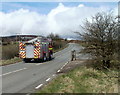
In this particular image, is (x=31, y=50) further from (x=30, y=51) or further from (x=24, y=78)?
(x=24, y=78)

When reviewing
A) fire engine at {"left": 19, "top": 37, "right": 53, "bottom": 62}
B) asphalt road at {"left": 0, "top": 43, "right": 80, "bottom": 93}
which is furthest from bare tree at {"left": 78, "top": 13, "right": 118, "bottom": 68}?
fire engine at {"left": 19, "top": 37, "right": 53, "bottom": 62}

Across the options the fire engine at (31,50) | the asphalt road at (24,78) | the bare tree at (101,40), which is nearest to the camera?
the asphalt road at (24,78)

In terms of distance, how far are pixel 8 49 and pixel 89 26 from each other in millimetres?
21427

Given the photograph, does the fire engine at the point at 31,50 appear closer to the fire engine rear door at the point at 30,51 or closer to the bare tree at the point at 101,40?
the fire engine rear door at the point at 30,51

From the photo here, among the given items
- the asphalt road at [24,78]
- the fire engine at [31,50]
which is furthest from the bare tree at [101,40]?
the fire engine at [31,50]

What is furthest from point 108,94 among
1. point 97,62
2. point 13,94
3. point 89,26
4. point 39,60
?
point 39,60

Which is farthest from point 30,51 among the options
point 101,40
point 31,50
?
point 101,40

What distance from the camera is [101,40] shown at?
52.1 ft

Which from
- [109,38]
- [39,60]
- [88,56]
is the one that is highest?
[109,38]

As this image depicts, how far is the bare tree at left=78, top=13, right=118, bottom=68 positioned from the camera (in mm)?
15406

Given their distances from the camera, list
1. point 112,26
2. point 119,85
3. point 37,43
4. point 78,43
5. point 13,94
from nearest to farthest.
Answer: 1. point 13,94
2. point 119,85
3. point 112,26
4. point 78,43
5. point 37,43

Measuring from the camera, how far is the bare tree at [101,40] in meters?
15.4

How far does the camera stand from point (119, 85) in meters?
9.91

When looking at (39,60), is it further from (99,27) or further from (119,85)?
(119,85)
